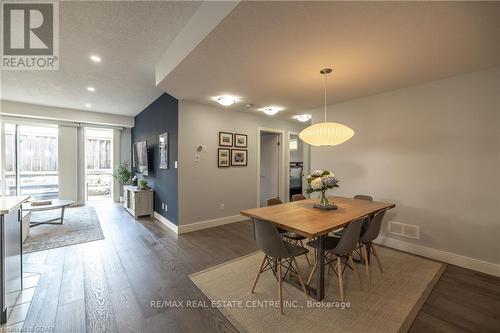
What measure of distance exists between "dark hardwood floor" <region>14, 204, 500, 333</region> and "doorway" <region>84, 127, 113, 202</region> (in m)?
4.14

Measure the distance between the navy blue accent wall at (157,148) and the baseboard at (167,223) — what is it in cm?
7

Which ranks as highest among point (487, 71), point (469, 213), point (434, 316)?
point (487, 71)

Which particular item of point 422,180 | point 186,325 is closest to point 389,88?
point 422,180

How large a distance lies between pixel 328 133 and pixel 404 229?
6.50 ft

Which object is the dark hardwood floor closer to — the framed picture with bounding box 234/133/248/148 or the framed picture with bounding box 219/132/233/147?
the framed picture with bounding box 219/132/233/147

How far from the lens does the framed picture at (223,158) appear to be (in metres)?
4.27

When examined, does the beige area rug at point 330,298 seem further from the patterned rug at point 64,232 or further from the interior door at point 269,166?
the interior door at point 269,166

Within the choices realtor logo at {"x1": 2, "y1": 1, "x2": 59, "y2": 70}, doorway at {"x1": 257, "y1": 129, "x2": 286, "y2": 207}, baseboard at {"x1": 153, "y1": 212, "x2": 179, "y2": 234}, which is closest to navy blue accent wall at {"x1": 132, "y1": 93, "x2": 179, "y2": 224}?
baseboard at {"x1": 153, "y1": 212, "x2": 179, "y2": 234}

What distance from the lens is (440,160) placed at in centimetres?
278

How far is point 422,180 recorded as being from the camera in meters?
2.93

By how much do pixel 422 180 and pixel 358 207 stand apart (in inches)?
48.8

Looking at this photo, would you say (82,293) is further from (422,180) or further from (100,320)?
(422,180)

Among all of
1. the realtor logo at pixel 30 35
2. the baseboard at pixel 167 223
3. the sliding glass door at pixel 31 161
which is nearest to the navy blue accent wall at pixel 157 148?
the baseboard at pixel 167 223

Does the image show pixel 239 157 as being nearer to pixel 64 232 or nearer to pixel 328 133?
pixel 328 133
